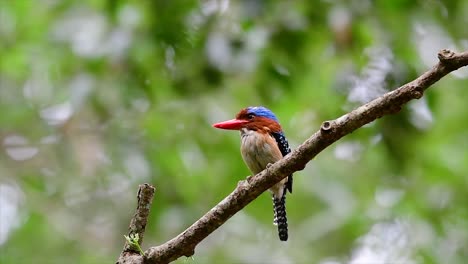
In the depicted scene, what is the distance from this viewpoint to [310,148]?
227cm

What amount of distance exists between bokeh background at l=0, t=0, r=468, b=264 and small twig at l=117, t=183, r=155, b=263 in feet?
5.62

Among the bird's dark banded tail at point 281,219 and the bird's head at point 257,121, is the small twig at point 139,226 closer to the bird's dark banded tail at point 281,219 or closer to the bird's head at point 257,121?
the bird's dark banded tail at point 281,219

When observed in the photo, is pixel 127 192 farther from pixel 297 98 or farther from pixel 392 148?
pixel 392 148

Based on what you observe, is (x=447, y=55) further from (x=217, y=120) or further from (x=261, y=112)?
(x=217, y=120)

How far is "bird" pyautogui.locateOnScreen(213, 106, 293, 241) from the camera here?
3668 mm

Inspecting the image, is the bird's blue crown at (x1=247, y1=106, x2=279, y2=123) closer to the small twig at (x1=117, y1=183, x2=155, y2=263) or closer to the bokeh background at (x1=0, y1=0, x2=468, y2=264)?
the bokeh background at (x1=0, y1=0, x2=468, y2=264)

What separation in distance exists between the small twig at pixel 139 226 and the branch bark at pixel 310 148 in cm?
7

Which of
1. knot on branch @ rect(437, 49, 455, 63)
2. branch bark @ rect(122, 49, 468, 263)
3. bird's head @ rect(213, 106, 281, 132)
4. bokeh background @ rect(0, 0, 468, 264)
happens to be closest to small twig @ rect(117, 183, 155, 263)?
branch bark @ rect(122, 49, 468, 263)

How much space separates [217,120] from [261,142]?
1.56 m

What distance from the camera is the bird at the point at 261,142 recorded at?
367 cm

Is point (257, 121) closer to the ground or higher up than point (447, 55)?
higher up

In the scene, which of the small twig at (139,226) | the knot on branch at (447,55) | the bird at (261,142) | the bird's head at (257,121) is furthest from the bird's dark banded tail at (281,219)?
the knot on branch at (447,55)

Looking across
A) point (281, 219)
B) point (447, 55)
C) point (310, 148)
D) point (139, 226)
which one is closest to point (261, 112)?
point (281, 219)

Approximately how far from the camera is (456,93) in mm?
6453
